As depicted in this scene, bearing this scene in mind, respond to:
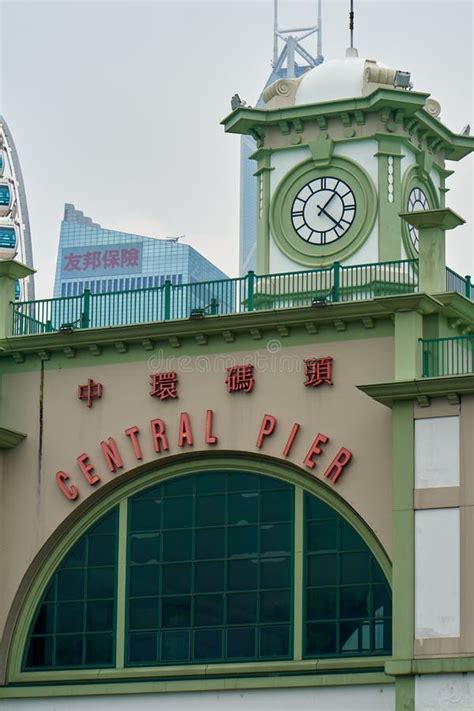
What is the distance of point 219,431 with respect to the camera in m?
38.5

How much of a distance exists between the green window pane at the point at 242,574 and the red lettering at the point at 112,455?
120 inches

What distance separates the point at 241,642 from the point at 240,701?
1.16 meters

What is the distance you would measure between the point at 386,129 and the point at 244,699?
489 inches

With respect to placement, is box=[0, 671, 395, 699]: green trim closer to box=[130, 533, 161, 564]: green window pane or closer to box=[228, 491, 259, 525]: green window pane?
box=[130, 533, 161, 564]: green window pane

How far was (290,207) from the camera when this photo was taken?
41938mm

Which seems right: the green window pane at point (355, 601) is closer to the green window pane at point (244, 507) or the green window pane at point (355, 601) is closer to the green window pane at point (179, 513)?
the green window pane at point (244, 507)

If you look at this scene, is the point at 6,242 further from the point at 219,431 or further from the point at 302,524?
the point at 302,524

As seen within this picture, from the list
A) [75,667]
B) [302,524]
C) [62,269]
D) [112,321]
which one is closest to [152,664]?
[75,667]

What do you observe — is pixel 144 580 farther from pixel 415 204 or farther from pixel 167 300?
pixel 415 204

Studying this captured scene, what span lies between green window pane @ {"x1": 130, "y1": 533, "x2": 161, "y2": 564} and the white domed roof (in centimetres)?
1013

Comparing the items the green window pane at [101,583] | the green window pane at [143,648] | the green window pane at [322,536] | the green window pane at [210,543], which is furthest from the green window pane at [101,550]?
the green window pane at [322,536]

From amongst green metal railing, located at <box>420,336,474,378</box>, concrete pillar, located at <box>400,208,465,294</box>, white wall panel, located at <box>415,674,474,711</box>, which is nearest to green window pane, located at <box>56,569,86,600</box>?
white wall panel, located at <box>415,674,474,711</box>

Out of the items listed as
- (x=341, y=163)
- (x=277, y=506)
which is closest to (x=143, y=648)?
(x=277, y=506)

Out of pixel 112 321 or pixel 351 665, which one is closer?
pixel 351 665
